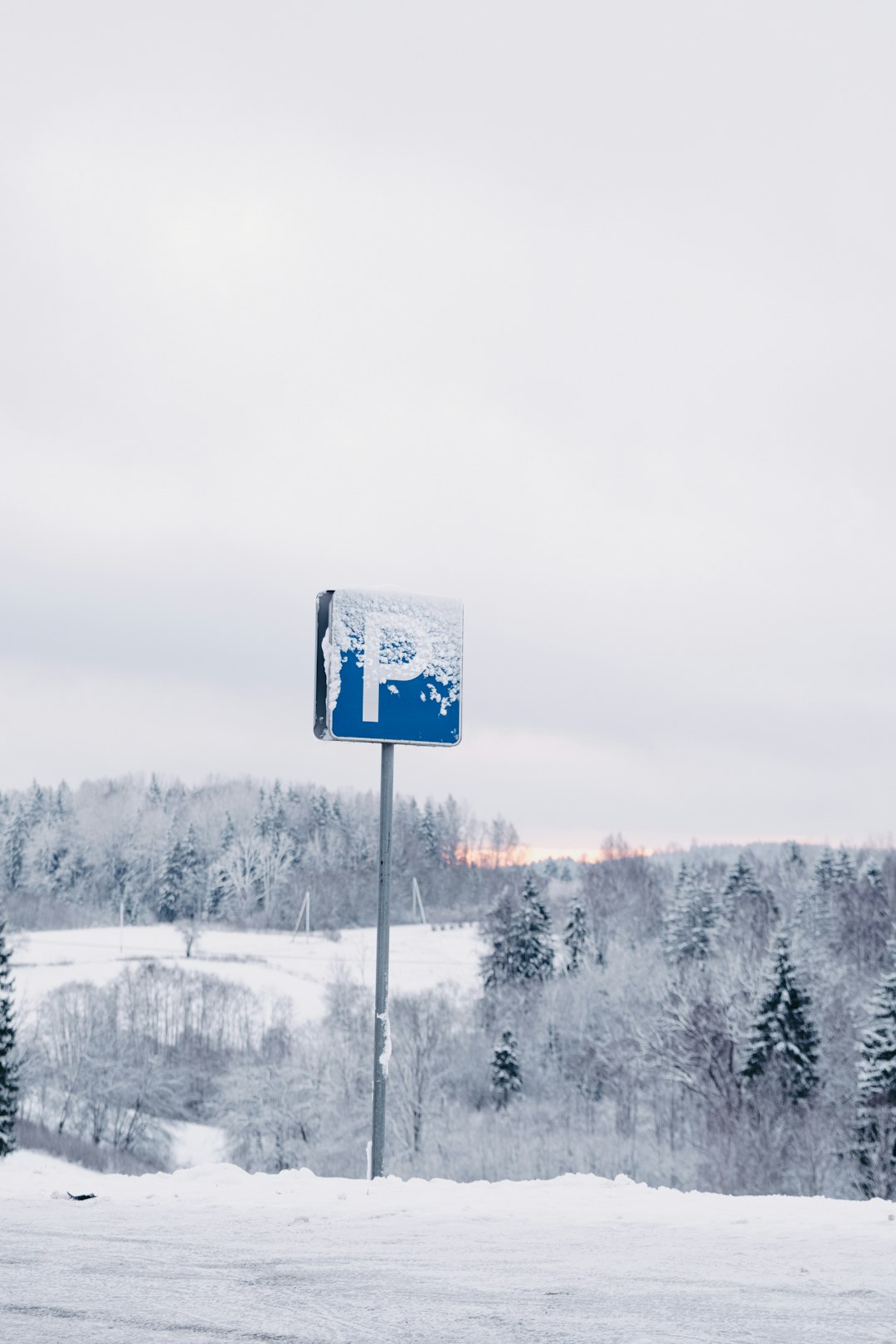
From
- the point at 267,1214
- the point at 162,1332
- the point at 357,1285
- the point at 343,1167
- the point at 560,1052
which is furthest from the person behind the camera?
the point at 560,1052

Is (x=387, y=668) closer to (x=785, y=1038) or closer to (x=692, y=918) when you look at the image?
(x=785, y=1038)

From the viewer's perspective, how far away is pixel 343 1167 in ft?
177

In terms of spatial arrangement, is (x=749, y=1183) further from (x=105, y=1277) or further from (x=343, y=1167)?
(x=105, y=1277)

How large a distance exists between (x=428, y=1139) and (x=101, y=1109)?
17699 millimetres

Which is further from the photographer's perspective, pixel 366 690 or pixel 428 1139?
pixel 428 1139

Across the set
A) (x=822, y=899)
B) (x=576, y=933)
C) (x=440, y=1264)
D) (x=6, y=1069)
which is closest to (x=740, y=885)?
(x=822, y=899)

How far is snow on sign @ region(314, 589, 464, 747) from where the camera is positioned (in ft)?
24.0

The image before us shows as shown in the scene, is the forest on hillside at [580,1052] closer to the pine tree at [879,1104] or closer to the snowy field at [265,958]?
the pine tree at [879,1104]

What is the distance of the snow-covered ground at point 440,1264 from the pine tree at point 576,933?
84.3 meters

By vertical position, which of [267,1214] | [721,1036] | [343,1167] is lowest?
[343,1167]

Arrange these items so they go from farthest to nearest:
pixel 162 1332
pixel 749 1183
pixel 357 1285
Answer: pixel 749 1183 < pixel 357 1285 < pixel 162 1332

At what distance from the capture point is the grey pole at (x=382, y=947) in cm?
736

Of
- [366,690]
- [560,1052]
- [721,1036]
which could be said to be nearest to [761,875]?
[560,1052]

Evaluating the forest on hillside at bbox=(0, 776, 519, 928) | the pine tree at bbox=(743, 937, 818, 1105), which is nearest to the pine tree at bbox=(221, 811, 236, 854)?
the forest on hillside at bbox=(0, 776, 519, 928)
